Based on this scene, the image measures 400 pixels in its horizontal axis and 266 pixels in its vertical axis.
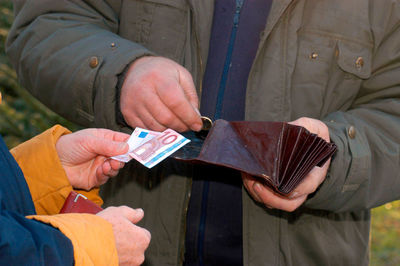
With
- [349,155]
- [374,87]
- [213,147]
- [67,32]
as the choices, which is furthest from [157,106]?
[374,87]

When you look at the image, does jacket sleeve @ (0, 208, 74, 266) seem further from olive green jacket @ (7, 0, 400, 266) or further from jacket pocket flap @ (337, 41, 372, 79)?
jacket pocket flap @ (337, 41, 372, 79)

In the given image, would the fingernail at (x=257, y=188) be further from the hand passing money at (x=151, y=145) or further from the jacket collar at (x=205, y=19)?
the jacket collar at (x=205, y=19)

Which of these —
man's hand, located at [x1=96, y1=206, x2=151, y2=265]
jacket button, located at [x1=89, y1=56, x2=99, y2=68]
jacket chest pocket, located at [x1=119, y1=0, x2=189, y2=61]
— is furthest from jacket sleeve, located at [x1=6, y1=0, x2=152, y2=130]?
man's hand, located at [x1=96, y1=206, x2=151, y2=265]

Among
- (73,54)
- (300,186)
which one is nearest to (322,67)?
(300,186)

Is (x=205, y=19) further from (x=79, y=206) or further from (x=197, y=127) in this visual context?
(x=79, y=206)

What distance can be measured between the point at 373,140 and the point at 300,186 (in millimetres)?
467

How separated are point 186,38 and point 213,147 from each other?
63 cm

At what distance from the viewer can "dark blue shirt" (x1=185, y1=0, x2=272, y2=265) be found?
2.24 meters

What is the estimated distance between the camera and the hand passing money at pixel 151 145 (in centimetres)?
188

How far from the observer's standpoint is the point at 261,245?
7.04 ft

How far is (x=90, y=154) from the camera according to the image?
1.95 metres

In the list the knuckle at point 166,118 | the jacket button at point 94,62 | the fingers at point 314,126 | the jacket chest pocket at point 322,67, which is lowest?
the knuckle at point 166,118

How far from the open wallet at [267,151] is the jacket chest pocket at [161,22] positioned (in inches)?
20.2

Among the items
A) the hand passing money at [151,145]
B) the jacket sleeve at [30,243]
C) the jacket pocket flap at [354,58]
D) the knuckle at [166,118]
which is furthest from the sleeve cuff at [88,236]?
the jacket pocket flap at [354,58]
